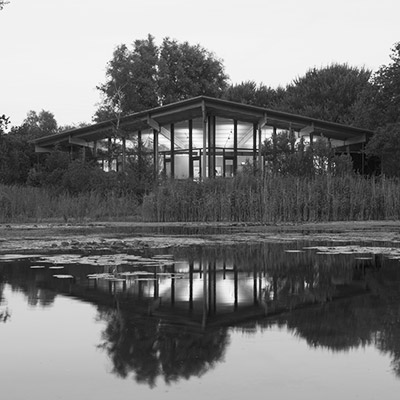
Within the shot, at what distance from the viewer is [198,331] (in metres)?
5.58

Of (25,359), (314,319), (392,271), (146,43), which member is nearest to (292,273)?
(392,271)

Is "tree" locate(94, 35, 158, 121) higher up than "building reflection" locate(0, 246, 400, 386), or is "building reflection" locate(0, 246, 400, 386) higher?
"tree" locate(94, 35, 158, 121)

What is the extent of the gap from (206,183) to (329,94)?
1407 inches

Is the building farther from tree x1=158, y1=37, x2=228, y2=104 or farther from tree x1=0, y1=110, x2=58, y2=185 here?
tree x1=158, y1=37, x2=228, y2=104

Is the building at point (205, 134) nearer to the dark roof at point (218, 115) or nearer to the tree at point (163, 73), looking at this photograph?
the dark roof at point (218, 115)

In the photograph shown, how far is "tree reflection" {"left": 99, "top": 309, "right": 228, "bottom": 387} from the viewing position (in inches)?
173

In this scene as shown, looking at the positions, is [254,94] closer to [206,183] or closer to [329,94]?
[329,94]

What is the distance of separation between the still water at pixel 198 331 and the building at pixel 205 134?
976 inches

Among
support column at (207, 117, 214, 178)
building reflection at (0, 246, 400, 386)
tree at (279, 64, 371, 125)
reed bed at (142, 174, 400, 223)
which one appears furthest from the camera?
tree at (279, 64, 371, 125)

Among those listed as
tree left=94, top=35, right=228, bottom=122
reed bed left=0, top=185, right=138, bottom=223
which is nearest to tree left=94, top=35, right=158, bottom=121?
tree left=94, top=35, right=228, bottom=122

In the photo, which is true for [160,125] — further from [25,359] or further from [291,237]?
[25,359]

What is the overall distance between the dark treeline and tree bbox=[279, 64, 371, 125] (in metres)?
0.08

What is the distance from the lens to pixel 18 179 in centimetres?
4362

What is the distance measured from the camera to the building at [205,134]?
115 ft
